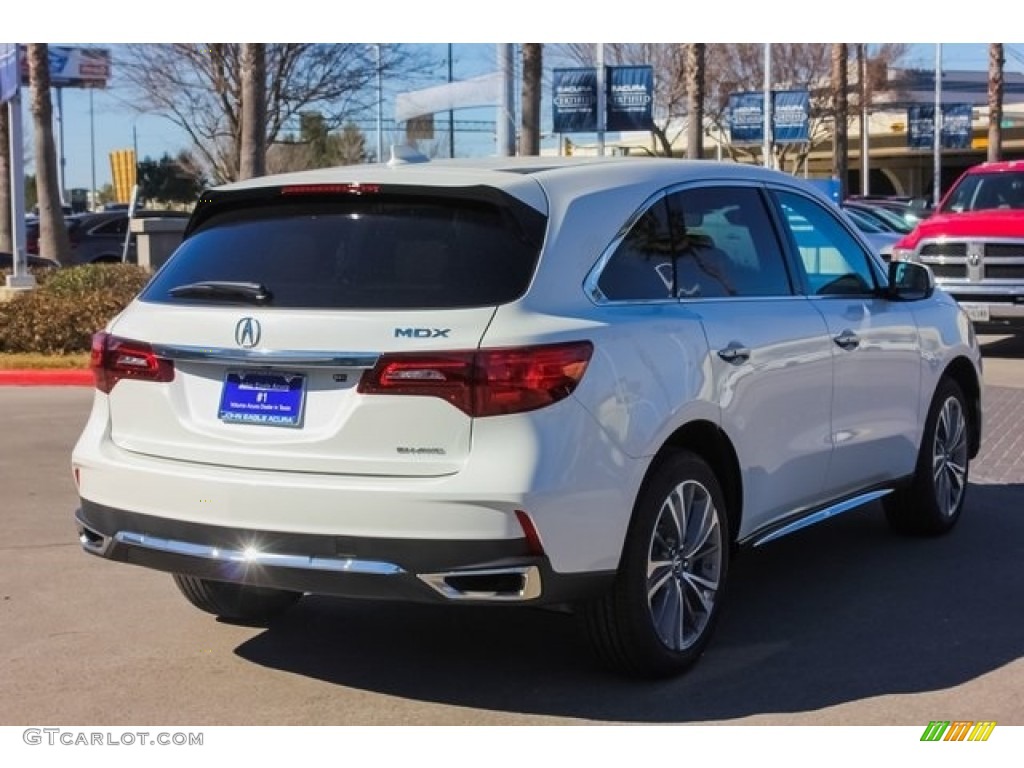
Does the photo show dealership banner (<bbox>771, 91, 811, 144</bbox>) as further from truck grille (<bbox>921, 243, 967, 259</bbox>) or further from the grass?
the grass

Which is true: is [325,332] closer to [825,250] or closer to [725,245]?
[725,245]

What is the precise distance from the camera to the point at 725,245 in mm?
5656

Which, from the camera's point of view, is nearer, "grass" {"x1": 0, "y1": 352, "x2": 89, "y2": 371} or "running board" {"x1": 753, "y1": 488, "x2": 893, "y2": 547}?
"running board" {"x1": 753, "y1": 488, "x2": 893, "y2": 547}

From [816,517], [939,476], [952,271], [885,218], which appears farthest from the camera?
[885,218]

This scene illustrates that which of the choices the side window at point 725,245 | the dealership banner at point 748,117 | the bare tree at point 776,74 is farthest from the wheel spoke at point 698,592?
the bare tree at point 776,74

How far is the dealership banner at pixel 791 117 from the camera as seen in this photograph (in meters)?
35.1

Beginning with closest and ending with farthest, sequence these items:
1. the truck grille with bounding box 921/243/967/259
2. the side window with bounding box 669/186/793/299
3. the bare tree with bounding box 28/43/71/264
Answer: the side window with bounding box 669/186/793/299
the truck grille with bounding box 921/243/967/259
the bare tree with bounding box 28/43/71/264

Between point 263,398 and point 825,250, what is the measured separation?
3.05 metres

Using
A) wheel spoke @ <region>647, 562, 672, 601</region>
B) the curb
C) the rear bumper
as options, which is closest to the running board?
wheel spoke @ <region>647, 562, 672, 601</region>

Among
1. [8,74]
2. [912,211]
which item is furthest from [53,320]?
[912,211]

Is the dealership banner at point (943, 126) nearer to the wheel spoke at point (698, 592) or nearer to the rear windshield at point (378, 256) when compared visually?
the wheel spoke at point (698, 592)

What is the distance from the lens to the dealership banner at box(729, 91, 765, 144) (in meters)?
37.7

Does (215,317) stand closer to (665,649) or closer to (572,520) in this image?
(572,520)

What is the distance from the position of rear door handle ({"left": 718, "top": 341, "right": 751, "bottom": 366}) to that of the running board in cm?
76
